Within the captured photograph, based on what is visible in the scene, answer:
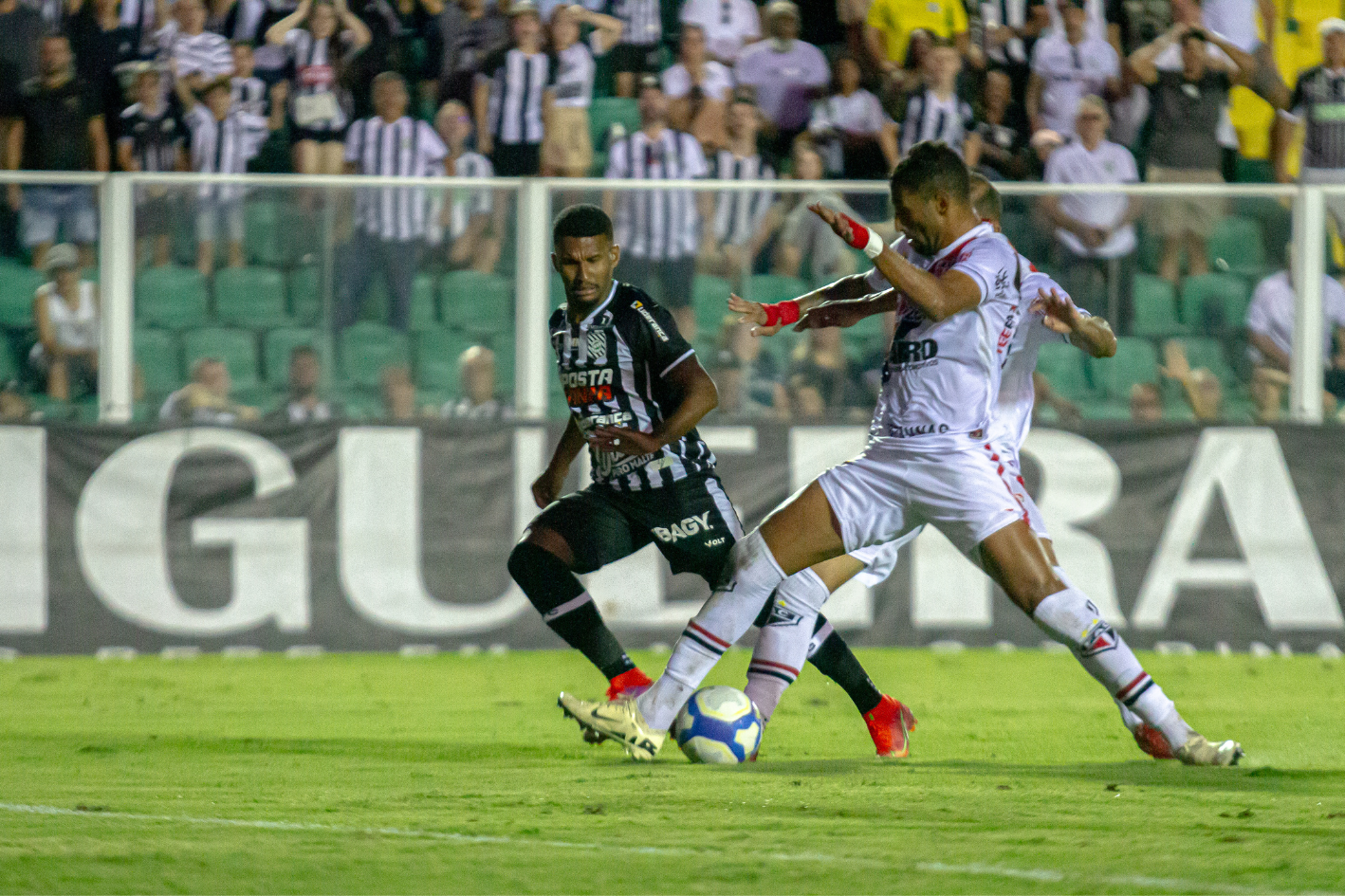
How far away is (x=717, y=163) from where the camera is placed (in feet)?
39.7

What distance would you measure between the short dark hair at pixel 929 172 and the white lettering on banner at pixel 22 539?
6.40 metres

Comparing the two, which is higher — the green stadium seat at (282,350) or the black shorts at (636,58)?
the black shorts at (636,58)

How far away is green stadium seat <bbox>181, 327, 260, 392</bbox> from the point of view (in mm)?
10609

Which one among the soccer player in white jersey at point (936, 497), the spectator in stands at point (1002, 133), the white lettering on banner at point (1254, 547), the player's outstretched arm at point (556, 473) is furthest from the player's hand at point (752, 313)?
the spectator in stands at point (1002, 133)

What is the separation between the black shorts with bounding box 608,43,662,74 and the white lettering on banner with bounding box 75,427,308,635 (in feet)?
13.9

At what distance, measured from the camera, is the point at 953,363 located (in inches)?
231

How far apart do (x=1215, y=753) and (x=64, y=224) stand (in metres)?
7.46

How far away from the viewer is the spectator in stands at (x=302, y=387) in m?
10.7

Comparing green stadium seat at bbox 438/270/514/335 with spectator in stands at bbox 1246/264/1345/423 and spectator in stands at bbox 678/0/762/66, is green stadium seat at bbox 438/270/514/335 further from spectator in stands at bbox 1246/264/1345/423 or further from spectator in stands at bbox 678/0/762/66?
spectator in stands at bbox 1246/264/1345/423

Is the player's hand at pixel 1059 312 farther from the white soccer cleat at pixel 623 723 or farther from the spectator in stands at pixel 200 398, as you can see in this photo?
the spectator in stands at pixel 200 398

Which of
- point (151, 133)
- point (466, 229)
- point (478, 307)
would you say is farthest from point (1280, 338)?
point (151, 133)

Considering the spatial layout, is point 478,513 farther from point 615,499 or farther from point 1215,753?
point 1215,753

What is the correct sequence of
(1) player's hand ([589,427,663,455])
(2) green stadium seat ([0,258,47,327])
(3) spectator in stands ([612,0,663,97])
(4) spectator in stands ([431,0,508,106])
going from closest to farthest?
(1) player's hand ([589,427,663,455]) → (2) green stadium seat ([0,258,47,327]) → (4) spectator in stands ([431,0,508,106]) → (3) spectator in stands ([612,0,663,97])

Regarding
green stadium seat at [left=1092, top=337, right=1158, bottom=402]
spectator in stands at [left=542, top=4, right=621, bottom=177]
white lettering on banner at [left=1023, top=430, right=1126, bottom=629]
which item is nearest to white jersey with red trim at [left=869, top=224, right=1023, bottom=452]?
white lettering on banner at [left=1023, top=430, right=1126, bottom=629]
